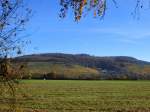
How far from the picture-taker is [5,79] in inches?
403

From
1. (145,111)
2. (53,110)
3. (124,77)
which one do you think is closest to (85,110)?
(53,110)

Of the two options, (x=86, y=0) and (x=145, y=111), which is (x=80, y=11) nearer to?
(x=86, y=0)

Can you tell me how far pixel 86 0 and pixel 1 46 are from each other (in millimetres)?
3981

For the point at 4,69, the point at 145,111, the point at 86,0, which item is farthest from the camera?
the point at 145,111

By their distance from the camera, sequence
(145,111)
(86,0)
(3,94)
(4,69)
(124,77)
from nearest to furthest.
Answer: (86,0) → (4,69) → (3,94) → (145,111) → (124,77)

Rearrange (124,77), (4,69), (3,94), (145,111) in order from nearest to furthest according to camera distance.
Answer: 1. (4,69)
2. (3,94)
3. (145,111)
4. (124,77)

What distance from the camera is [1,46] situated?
34.1ft

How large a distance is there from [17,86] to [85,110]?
17.0 meters

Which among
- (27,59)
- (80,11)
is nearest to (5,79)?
(27,59)

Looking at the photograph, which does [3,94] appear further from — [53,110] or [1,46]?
[53,110]

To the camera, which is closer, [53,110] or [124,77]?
[53,110]

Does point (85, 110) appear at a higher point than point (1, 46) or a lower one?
lower

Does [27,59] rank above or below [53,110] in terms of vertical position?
above

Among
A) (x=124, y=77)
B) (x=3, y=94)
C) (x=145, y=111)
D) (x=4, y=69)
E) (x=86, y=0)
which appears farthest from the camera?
(x=124, y=77)
